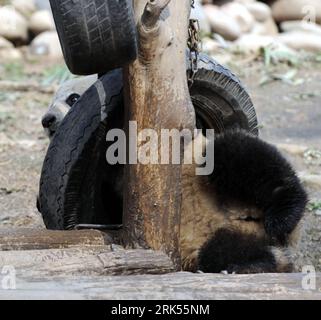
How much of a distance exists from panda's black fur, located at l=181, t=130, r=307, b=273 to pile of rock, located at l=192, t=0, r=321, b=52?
6.25 metres

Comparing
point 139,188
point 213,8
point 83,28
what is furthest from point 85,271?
point 213,8

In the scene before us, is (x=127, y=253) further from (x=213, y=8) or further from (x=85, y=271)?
(x=213, y=8)

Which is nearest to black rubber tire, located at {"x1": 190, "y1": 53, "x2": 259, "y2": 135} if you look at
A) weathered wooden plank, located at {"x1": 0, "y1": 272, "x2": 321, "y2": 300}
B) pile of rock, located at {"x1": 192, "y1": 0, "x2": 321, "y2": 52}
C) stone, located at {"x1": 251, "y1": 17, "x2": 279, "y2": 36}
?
weathered wooden plank, located at {"x1": 0, "y1": 272, "x2": 321, "y2": 300}

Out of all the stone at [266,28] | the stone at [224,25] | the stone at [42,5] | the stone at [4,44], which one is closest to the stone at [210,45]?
the stone at [224,25]

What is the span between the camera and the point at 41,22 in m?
9.85

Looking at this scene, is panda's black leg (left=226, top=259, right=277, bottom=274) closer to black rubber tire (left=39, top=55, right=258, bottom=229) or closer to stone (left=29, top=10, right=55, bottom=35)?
black rubber tire (left=39, top=55, right=258, bottom=229)

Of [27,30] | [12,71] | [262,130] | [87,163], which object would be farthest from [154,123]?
[27,30]

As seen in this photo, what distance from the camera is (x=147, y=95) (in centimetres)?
298

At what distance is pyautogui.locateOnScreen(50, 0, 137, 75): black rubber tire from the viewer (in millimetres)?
2799

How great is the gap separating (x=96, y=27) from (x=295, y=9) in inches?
320

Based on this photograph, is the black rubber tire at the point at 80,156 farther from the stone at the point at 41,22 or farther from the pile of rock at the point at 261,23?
the stone at the point at 41,22

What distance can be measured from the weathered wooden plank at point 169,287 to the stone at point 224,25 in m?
7.67

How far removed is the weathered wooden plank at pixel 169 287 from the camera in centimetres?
239

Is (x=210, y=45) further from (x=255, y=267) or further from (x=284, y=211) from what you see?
(x=255, y=267)
